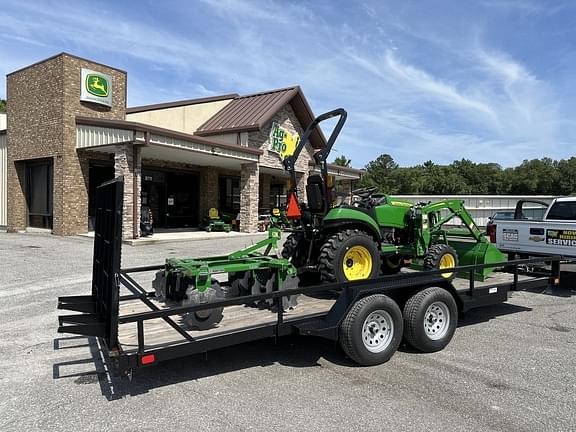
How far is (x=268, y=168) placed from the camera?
74.8ft

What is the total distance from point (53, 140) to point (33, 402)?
15.8 meters

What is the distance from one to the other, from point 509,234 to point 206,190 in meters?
15.9

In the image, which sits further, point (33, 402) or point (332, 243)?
point (332, 243)

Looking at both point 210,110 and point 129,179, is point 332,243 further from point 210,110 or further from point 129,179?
point 210,110

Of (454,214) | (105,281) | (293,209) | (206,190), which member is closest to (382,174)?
(206,190)

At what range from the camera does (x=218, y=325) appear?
449cm

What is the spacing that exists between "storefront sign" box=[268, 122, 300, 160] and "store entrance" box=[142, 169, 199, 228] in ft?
13.5

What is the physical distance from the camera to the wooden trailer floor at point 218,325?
4.06 meters

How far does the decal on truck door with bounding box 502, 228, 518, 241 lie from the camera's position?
352 inches

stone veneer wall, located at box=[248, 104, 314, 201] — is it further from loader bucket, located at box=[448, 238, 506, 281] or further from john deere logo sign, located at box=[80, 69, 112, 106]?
loader bucket, located at box=[448, 238, 506, 281]

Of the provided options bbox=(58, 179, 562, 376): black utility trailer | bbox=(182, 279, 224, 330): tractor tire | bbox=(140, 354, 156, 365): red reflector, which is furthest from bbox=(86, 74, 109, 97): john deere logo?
bbox=(140, 354, 156, 365): red reflector

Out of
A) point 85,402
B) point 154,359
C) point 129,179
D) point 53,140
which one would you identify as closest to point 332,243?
point 154,359

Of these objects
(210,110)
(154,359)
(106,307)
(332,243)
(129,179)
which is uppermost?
(210,110)

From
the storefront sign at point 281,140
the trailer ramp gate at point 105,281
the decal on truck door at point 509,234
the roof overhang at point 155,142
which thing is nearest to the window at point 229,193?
the storefront sign at point 281,140
